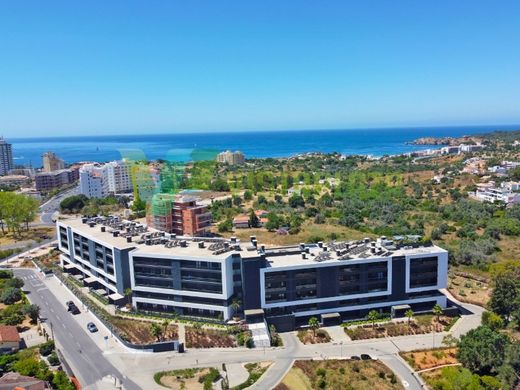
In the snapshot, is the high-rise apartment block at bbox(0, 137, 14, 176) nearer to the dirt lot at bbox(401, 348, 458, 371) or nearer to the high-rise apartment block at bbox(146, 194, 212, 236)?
the high-rise apartment block at bbox(146, 194, 212, 236)

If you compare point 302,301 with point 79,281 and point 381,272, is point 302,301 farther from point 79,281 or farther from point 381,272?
point 79,281

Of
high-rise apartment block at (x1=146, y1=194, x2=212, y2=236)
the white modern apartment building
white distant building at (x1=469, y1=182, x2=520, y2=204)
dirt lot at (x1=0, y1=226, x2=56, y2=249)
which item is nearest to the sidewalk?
the white modern apartment building

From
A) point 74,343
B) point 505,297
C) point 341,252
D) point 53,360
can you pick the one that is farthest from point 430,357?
point 74,343

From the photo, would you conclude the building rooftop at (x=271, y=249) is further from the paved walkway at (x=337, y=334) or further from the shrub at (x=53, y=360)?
the shrub at (x=53, y=360)

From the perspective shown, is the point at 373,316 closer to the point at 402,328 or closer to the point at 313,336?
the point at 402,328

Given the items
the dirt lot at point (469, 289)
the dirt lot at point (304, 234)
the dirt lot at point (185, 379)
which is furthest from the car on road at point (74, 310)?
the dirt lot at point (469, 289)
